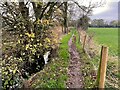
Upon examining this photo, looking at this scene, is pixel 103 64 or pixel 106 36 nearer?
pixel 103 64

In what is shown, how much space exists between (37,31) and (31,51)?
3.02 feet

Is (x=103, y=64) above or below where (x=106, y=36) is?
above

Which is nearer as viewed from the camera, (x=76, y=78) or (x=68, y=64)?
(x=76, y=78)

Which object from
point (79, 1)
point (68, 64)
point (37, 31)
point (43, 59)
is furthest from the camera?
point (79, 1)

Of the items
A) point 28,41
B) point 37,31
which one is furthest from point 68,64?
point 28,41

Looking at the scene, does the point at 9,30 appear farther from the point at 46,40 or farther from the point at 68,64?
the point at 68,64

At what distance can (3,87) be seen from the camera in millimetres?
4438

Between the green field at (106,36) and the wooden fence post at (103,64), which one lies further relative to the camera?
the green field at (106,36)

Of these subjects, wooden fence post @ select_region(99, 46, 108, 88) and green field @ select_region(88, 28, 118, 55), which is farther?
green field @ select_region(88, 28, 118, 55)

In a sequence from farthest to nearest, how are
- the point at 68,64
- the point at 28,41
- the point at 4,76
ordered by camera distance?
the point at 68,64, the point at 28,41, the point at 4,76

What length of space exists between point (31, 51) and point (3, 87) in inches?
50.4

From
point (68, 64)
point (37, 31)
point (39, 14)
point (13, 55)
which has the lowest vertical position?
point (68, 64)

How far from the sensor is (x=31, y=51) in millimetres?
5438

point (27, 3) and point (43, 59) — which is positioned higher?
point (27, 3)
